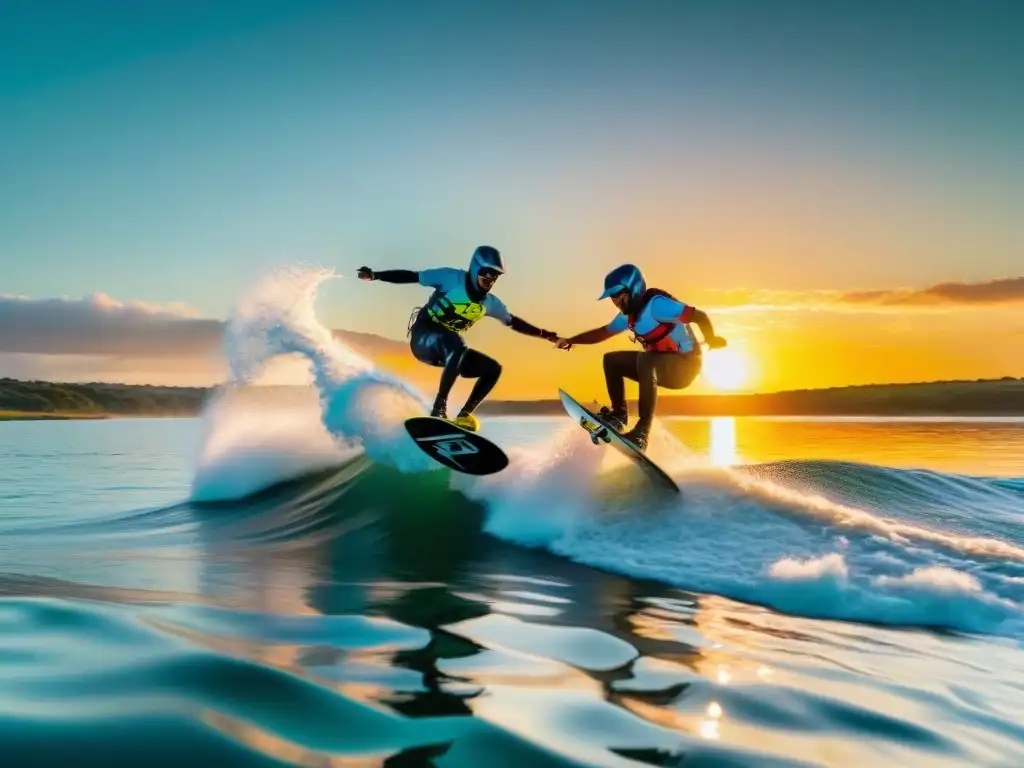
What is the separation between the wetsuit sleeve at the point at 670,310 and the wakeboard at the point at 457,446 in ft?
9.75

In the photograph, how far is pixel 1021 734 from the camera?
4.37m

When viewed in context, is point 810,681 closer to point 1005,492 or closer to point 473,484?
point 473,484

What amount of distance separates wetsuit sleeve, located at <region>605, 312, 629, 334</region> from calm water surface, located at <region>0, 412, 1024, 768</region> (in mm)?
1735

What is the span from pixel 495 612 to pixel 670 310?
216 inches

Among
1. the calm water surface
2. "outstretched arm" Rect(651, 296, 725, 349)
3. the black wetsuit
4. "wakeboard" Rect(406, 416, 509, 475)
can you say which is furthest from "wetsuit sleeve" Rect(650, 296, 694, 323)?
"wakeboard" Rect(406, 416, 509, 475)

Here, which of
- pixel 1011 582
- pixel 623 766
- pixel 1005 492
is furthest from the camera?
pixel 1005 492

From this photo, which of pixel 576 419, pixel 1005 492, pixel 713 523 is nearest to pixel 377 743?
pixel 713 523

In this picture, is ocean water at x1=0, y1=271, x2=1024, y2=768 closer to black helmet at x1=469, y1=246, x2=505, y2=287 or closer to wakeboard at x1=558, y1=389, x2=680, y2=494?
wakeboard at x1=558, y1=389, x2=680, y2=494

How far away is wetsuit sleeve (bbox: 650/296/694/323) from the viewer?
35.4 ft

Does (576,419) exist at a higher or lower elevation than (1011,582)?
higher

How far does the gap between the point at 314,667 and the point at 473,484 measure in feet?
26.4

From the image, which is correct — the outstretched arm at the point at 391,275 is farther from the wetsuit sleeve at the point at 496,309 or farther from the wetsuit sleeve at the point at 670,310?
the wetsuit sleeve at the point at 670,310

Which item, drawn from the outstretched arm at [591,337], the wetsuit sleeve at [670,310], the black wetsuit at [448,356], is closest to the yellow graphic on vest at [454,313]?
the black wetsuit at [448,356]

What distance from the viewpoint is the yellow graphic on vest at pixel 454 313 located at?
38.1 ft
